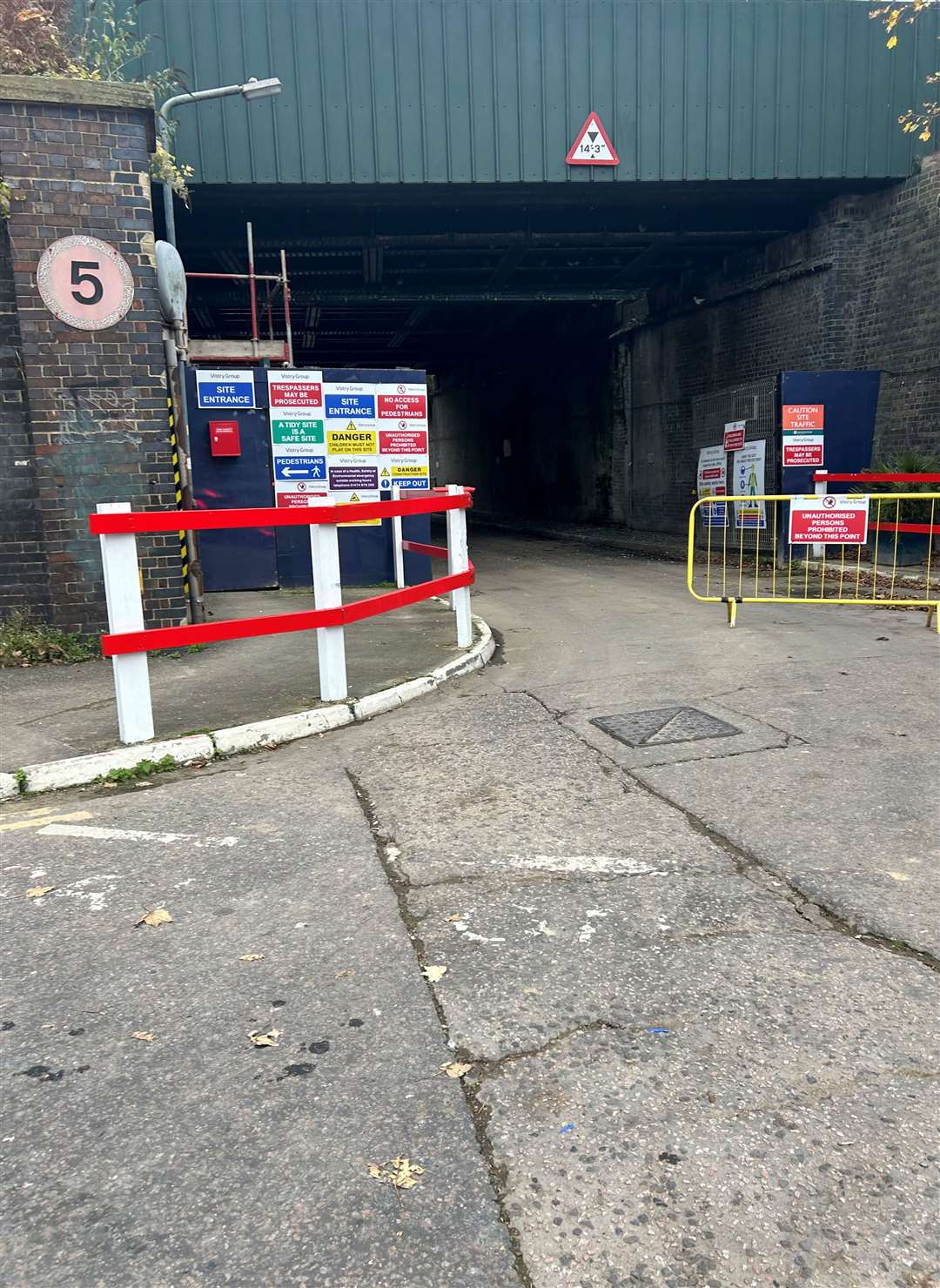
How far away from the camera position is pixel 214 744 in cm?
549

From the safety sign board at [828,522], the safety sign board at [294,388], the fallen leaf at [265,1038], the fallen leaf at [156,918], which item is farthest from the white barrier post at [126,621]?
the safety sign board at [828,522]

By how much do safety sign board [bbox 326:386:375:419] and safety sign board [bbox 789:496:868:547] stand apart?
18.0 feet

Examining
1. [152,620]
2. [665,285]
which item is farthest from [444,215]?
[152,620]

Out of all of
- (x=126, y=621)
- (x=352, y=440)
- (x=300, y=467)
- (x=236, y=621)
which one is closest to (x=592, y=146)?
(x=352, y=440)

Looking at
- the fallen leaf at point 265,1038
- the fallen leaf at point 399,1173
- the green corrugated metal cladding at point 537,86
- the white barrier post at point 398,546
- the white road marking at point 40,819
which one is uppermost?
the green corrugated metal cladding at point 537,86

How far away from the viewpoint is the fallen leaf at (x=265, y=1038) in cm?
260

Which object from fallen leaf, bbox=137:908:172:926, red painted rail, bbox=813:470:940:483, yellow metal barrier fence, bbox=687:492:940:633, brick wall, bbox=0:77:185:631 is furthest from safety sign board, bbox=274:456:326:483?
fallen leaf, bbox=137:908:172:926

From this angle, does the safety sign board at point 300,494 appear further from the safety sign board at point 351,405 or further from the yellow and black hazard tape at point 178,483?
the yellow and black hazard tape at point 178,483

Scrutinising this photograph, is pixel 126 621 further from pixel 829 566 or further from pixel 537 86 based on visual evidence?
pixel 537 86

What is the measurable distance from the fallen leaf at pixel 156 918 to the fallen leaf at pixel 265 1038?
0.87 metres

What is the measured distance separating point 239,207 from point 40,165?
32.4ft

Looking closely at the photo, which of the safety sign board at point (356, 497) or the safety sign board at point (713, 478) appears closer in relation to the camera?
the safety sign board at point (356, 497)

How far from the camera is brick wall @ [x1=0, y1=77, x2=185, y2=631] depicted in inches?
298

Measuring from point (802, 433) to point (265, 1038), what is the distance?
15005 millimetres
